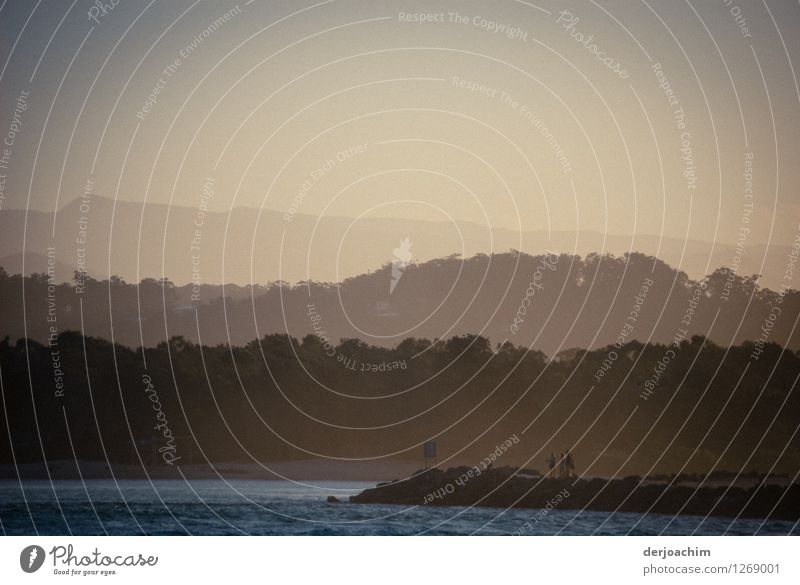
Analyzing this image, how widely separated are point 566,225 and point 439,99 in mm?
2928

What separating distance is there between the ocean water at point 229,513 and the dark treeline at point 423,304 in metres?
2.50

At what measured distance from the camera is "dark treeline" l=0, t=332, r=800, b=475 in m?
19.9

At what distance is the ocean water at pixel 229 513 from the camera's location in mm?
18859

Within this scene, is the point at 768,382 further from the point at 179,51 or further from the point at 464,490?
the point at 179,51

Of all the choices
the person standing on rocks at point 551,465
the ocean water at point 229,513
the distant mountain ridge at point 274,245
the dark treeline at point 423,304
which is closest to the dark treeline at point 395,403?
the person standing on rocks at point 551,465

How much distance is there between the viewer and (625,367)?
839 inches

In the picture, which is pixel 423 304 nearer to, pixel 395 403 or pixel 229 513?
pixel 395 403

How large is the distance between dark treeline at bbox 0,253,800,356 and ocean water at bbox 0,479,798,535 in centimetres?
250

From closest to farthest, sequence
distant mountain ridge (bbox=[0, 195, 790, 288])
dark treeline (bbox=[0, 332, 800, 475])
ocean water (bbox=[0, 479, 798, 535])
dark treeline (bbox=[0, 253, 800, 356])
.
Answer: ocean water (bbox=[0, 479, 798, 535]) → distant mountain ridge (bbox=[0, 195, 790, 288]) → dark treeline (bbox=[0, 253, 800, 356]) → dark treeline (bbox=[0, 332, 800, 475])

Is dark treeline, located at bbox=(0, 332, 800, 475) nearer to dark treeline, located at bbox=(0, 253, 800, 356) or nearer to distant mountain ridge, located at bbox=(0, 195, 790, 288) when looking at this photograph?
dark treeline, located at bbox=(0, 253, 800, 356)

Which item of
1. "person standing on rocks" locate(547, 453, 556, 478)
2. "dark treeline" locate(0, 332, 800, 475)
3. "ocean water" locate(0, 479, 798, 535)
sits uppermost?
"dark treeline" locate(0, 332, 800, 475)

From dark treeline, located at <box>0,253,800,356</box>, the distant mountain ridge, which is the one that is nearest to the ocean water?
dark treeline, located at <box>0,253,800,356</box>

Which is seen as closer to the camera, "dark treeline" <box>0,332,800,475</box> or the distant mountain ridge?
the distant mountain ridge

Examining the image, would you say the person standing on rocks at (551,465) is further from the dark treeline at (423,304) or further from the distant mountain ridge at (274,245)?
the distant mountain ridge at (274,245)
